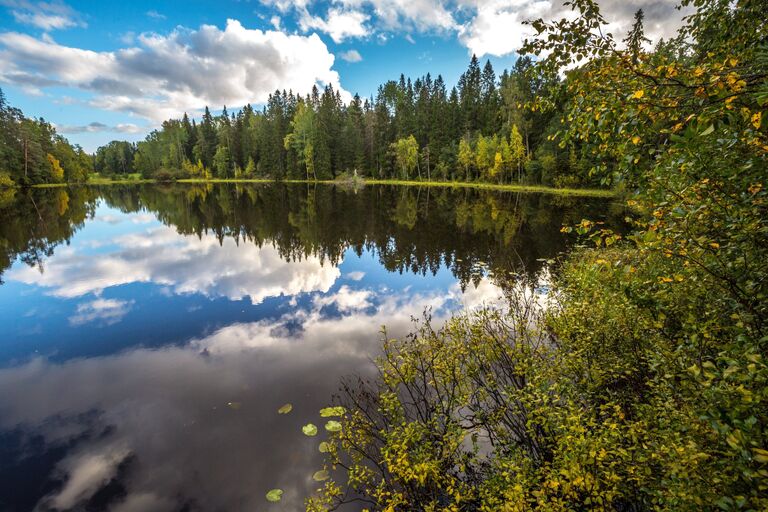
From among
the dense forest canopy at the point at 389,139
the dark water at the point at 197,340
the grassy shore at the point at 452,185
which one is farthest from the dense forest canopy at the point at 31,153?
the dark water at the point at 197,340

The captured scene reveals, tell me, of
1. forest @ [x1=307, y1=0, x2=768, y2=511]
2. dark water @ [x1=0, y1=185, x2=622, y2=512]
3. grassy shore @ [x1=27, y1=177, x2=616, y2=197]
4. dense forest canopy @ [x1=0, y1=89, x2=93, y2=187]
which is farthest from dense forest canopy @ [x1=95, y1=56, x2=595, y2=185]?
forest @ [x1=307, y1=0, x2=768, y2=511]

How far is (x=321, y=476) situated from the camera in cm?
741

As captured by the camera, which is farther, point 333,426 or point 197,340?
point 197,340

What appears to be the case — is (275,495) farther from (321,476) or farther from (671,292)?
(671,292)

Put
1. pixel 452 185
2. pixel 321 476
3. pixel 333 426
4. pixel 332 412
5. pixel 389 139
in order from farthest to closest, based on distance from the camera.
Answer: pixel 389 139 → pixel 452 185 → pixel 332 412 → pixel 333 426 → pixel 321 476

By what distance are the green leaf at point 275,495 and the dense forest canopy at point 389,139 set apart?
202 ft

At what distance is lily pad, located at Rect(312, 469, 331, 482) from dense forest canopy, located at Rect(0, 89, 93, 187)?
96.1m

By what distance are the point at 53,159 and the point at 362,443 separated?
131m

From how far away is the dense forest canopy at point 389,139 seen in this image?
2849 inches

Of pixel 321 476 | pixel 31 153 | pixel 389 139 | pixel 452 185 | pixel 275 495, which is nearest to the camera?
pixel 275 495

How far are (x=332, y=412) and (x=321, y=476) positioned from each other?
1.91 m

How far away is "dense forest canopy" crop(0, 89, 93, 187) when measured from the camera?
3164 inches

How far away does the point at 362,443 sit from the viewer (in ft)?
24.8

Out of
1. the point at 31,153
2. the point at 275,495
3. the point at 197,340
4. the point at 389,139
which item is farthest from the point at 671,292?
the point at 31,153
